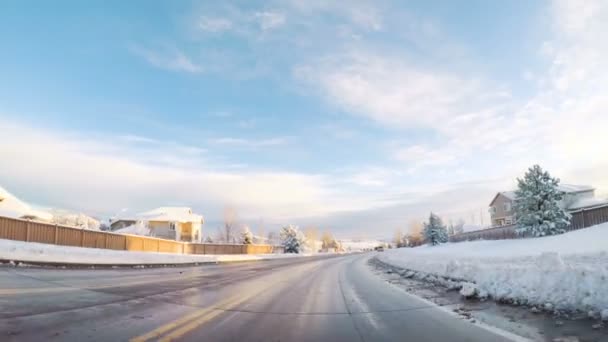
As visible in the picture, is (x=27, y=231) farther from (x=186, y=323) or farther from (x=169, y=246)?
(x=186, y=323)

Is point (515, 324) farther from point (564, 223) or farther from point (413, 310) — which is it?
point (564, 223)

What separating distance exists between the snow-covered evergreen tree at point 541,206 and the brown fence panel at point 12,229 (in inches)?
1174

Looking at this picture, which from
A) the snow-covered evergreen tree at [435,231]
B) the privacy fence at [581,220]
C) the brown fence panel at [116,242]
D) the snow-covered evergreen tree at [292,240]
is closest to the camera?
the privacy fence at [581,220]

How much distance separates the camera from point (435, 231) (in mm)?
61000

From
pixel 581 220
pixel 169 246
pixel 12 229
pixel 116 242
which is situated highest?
pixel 12 229

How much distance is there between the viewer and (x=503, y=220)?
71000mm

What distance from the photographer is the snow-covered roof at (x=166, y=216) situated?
7175 cm

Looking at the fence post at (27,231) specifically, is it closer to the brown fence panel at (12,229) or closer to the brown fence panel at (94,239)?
the brown fence panel at (12,229)

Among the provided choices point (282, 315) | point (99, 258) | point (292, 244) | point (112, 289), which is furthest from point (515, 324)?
point (292, 244)

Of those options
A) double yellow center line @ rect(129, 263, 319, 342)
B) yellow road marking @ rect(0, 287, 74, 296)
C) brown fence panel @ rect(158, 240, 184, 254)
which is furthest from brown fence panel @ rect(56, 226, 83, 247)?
double yellow center line @ rect(129, 263, 319, 342)

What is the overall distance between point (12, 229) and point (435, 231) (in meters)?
52.3

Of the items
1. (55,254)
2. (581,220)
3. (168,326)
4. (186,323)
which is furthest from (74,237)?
(581,220)

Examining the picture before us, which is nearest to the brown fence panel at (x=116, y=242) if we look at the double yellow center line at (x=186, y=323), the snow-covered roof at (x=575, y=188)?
the double yellow center line at (x=186, y=323)

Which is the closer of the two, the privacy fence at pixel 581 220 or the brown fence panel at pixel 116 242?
the privacy fence at pixel 581 220
